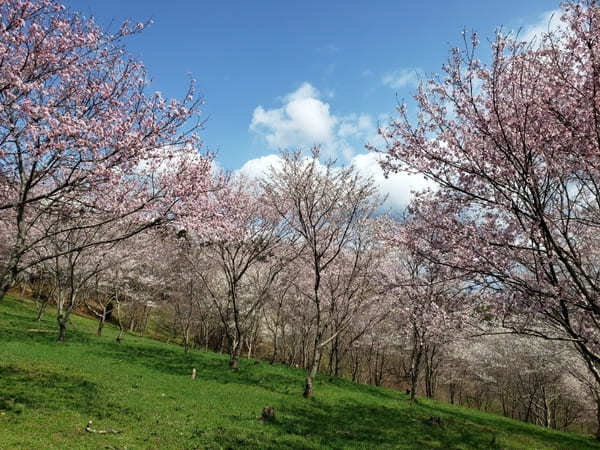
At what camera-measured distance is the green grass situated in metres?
8.73

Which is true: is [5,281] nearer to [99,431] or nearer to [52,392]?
[99,431]

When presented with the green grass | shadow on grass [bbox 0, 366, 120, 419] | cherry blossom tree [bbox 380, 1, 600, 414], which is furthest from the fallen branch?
cherry blossom tree [bbox 380, 1, 600, 414]

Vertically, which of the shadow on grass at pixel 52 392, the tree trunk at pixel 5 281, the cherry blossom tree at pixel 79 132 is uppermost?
the cherry blossom tree at pixel 79 132

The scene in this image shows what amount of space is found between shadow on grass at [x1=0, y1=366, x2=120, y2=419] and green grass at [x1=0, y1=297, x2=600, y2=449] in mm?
26

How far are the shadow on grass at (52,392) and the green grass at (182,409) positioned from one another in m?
0.03

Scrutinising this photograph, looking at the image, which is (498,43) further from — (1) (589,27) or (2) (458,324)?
(2) (458,324)

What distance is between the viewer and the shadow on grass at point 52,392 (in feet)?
32.4

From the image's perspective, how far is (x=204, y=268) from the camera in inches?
1361

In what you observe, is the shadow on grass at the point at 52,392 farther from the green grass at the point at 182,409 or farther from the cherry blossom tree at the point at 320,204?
the cherry blossom tree at the point at 320,204

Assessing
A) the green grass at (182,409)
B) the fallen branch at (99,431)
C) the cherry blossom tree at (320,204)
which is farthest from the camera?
the cherry blossom tree at (320,204)

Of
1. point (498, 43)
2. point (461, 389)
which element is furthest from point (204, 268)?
point (461, 389)

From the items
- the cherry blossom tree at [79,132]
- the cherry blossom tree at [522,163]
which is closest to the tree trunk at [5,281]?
the cherry blossom tree at [79,132]

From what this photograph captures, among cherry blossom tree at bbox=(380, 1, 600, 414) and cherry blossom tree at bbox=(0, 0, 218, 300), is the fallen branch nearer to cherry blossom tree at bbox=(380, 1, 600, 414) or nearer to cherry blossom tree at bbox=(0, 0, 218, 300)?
cherry blossom tree at bbox=(0, 0, 218, 300)

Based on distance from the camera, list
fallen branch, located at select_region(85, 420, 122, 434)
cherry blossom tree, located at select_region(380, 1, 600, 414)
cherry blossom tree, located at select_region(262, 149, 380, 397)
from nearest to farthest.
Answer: cherry blossom tree, located at select_region(380, 1, 600, 414)
fallen branch, located at select_region(85, 420, 122, 434)
cherry blossom tree, located at select_region(262, 149, 380, 397)
